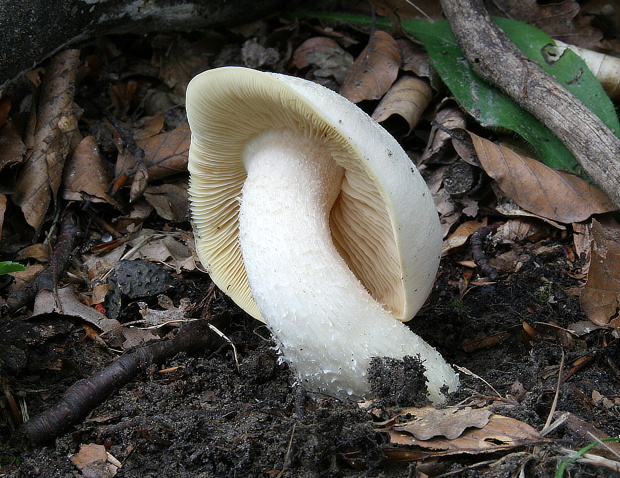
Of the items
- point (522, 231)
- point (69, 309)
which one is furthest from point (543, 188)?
point (69, 309)

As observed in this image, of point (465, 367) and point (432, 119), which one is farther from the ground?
point (432, 119)

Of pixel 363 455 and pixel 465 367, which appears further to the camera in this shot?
pixel 465 367

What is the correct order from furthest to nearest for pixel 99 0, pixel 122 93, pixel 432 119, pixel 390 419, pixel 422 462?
pixel 122 93 → pixel 432 119 → pixel 99 0 → pixel 390 419 → pixel 422 462

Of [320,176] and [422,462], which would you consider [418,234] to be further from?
[422,462]

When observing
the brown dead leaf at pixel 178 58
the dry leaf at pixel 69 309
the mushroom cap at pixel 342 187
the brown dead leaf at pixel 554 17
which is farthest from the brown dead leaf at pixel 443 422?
the brown dead leaf at pixel 554 17

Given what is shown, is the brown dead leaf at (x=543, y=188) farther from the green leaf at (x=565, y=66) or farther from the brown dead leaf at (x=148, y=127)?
the brown dead leaf at (x=148, y=127)

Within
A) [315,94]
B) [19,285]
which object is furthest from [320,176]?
[19,285]
